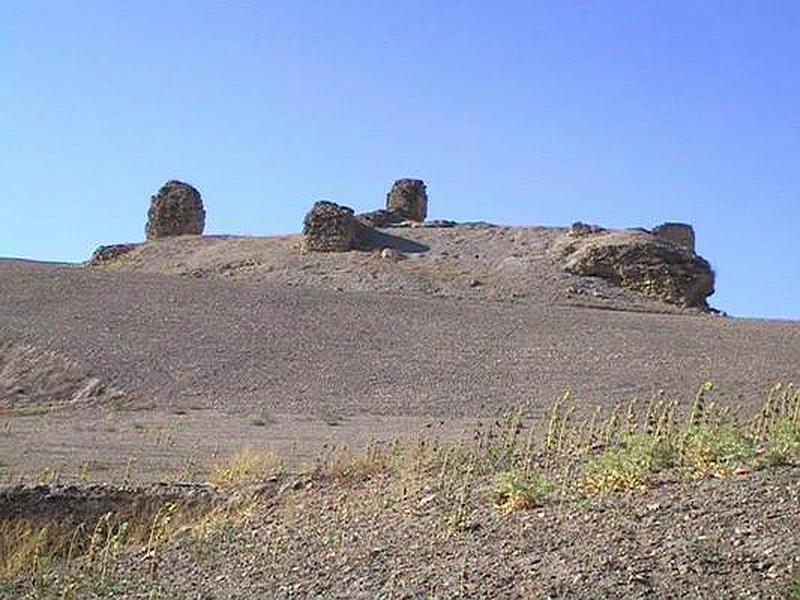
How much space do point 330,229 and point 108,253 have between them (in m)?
8.77

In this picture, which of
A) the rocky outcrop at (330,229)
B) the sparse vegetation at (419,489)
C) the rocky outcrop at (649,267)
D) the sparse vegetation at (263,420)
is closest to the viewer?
the sparse vegetation at (419,489)

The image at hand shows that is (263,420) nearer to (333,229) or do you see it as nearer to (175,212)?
(333,229)

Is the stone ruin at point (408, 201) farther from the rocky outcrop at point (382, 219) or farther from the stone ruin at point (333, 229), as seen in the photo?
the stone ruin at point (333, 229)

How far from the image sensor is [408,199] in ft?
155

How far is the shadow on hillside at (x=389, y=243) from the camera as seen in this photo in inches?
1604

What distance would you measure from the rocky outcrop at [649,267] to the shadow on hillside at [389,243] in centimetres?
Answer: 479

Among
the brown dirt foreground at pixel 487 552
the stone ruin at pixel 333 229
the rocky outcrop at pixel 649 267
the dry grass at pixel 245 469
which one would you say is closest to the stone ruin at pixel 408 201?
the stone ruin at pixel 333 229

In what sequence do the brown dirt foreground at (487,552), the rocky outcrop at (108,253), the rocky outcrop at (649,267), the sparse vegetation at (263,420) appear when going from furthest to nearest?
the rocky outcrop at (108,253) → the rocky outcrop at (649,267) → the sparse vegetation at (263,420) → the brown dirt foreground at (487,552)

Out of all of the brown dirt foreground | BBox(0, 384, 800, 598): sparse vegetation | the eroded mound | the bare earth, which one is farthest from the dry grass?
the eroded mound

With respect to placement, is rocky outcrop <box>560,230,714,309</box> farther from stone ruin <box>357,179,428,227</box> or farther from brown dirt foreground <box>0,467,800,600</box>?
brown dirt foreground <box>0,467,800,600</box>

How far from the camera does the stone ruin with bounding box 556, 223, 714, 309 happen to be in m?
36.9

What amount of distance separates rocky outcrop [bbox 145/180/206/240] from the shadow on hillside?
23.3 feet

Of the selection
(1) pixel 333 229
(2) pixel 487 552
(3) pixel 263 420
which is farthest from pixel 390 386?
(1) pixel 333 229

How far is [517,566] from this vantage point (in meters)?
7.21
